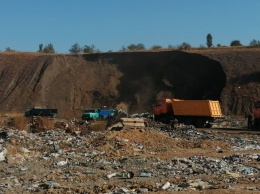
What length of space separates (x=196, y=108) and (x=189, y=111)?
23.6 inches

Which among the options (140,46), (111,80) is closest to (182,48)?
(111,80)

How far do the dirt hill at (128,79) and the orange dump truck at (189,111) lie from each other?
499 inches

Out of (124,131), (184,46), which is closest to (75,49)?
(184,46)

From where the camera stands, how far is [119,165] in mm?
14086

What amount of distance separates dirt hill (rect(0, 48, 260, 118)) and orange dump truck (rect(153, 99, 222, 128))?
12.7 m

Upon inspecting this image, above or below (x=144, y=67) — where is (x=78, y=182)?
below

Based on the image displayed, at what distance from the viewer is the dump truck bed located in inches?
1337

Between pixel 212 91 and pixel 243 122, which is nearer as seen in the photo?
pixel 243 122

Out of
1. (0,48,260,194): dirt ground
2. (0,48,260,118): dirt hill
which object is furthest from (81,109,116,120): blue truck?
(0,48,260,118): dirt hill

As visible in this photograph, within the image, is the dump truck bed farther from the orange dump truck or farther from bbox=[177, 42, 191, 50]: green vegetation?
bbox=[177, 42, 191, 50]: green vegetation

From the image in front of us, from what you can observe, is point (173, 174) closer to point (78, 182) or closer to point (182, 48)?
point (78, 182)

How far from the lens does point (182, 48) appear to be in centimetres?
6300

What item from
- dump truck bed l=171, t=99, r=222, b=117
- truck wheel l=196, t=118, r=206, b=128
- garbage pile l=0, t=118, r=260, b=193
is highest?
dump truck bed l=171, t=99, r=222, b=117

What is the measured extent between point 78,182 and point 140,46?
74.4 meters
